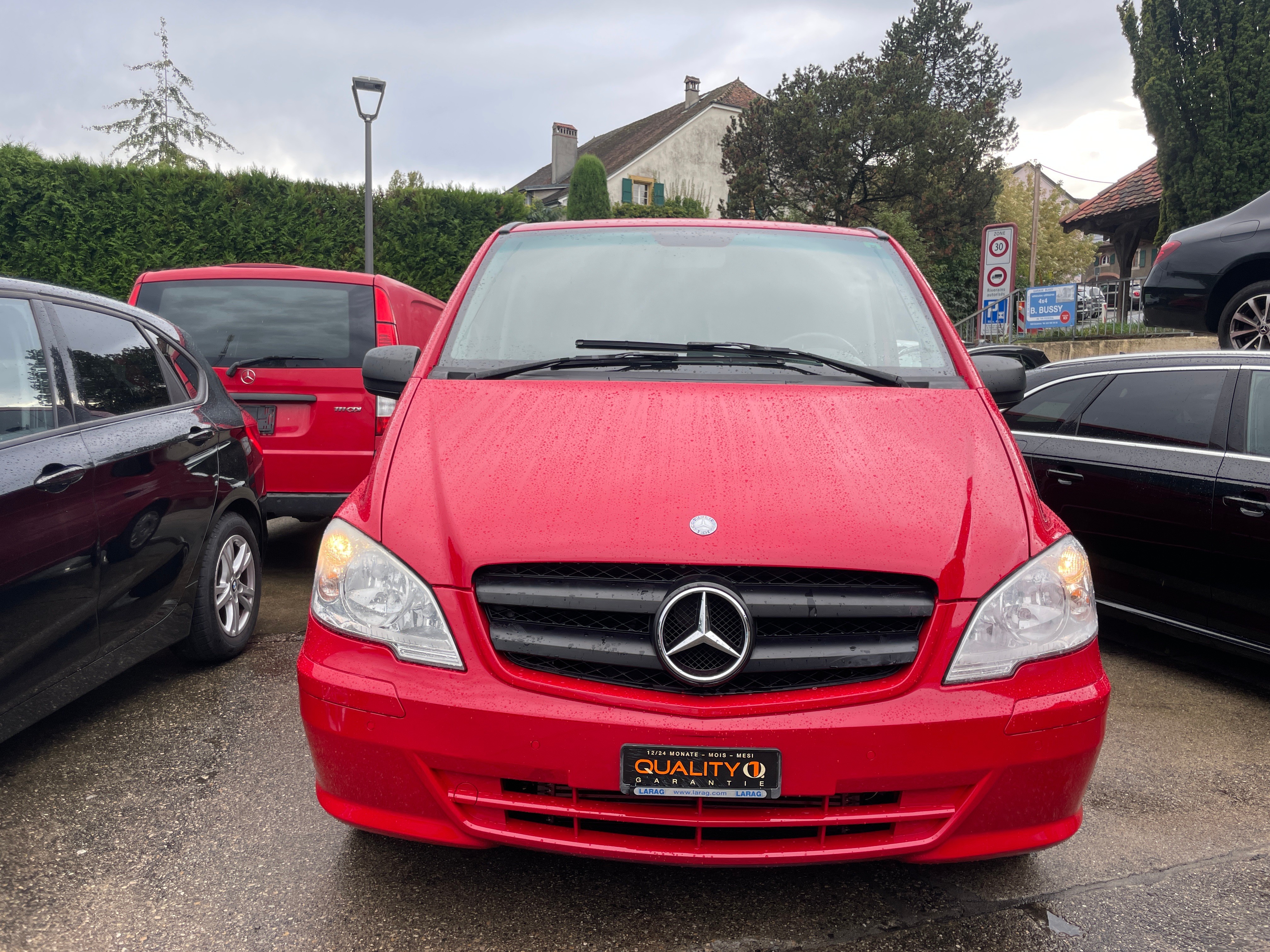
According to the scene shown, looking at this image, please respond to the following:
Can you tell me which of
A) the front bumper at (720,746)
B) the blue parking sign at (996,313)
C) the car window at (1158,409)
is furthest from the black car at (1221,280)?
the front bumper at (720,746)

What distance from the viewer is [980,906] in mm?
2469

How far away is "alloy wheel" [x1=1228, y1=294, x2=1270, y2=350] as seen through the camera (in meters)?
7.93

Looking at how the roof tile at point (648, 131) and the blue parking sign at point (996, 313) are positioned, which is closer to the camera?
the blue parking sign at point (996, 313)

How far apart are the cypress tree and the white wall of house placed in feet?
36.6

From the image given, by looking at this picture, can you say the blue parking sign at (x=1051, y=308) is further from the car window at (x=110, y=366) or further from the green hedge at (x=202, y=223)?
the car window at (x=110, y=366)

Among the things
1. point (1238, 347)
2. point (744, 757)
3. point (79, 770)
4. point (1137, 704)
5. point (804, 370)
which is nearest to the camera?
point (744, 757)

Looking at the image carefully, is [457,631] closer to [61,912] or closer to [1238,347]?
[61,912]

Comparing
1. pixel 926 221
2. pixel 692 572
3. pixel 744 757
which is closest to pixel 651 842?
pixel 744 757

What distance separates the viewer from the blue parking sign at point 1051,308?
1883cm

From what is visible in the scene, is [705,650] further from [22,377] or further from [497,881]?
[22,377]

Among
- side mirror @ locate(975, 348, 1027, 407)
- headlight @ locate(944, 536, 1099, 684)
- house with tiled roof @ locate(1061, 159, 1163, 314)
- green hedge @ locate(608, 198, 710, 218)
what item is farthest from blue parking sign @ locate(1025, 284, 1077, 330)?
headlight @ locate(944, 536, 1099, 684)

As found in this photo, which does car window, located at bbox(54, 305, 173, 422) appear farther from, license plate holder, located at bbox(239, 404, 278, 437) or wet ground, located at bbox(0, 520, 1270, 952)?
license plate holder, located at bbox(239, 404, 278, 437)

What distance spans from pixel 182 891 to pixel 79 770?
102 cm

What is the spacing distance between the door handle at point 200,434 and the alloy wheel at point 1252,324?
7.45 m
